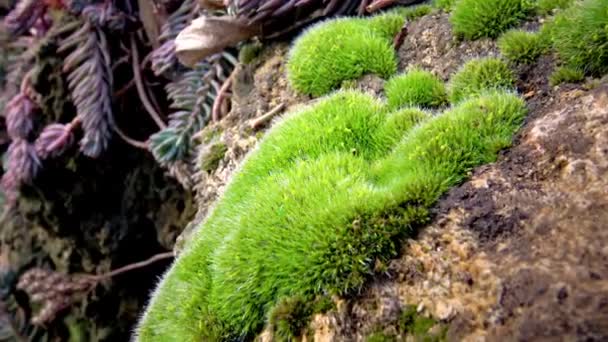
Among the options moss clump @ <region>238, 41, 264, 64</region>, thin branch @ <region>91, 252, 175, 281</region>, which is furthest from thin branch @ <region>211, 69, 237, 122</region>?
thin branch @ <region>91, 252, 175, 281</region>

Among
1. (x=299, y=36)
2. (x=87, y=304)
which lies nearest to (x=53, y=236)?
(x=87, y=304)

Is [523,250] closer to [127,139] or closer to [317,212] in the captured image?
[317,212]

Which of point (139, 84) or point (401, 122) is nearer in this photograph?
point (401, 122)

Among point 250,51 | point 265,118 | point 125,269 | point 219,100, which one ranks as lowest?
point 125,269

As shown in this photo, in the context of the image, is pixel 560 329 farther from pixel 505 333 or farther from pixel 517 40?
pixel 517 40

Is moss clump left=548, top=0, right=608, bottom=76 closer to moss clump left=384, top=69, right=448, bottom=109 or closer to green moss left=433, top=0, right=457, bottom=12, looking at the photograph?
moss clump left=384, top=69, right=448, bottom=109

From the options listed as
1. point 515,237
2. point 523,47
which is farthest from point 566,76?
point 515,237

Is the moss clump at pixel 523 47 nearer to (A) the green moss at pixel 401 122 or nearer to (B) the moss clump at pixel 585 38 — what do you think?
(B) the moss clump at pixel 585 38

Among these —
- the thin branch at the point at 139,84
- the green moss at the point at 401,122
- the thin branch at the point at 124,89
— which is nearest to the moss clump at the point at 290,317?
the green moss at the point at 401,122
